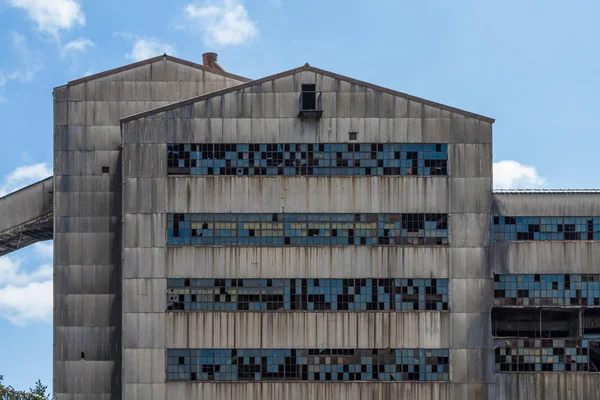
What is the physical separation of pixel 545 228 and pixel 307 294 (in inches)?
631

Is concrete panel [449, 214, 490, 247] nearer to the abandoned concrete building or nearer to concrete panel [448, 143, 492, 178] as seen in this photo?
the abandoned concrete building

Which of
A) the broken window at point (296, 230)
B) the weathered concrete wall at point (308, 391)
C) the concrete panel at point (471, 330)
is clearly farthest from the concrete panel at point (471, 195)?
the weathered concrete wall at point (308, 391)

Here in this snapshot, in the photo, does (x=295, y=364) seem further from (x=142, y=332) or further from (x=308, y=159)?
(x=308, y=159)

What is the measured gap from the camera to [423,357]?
56062mm

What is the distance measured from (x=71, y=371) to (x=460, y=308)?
26.4m

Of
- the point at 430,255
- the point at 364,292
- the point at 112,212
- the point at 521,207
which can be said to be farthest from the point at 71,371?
the point at 521,207

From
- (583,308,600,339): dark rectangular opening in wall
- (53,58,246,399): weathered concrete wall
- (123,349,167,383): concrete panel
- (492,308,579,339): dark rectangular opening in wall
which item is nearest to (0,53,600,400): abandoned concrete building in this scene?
(123,349,167,383): concrete panel

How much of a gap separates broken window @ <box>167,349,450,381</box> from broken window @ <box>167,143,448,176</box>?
37.1ft

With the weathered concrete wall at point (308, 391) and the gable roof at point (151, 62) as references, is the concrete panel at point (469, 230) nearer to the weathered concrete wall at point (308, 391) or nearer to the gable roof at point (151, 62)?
the weathered concrete wall at point (308, 391)

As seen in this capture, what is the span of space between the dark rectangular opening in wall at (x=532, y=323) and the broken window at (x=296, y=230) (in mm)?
7518

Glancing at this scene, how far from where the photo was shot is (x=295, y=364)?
55812mm

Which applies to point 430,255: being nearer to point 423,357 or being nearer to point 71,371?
point 423,357

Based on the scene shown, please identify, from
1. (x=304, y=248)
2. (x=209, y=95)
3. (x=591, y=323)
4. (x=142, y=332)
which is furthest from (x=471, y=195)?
(x=142, y=332)

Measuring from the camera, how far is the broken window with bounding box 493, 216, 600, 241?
5750 cm
